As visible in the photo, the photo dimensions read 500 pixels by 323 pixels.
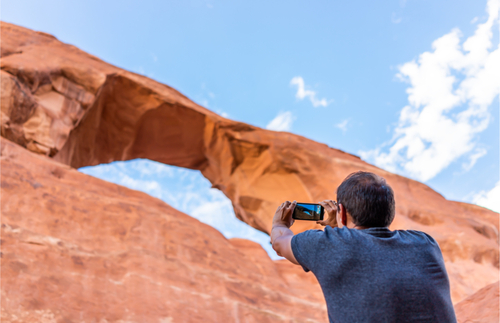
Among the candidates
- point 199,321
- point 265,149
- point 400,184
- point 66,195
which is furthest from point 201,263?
point 400,184

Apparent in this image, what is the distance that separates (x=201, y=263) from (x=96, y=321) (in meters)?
2.33

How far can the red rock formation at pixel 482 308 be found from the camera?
3768 mm

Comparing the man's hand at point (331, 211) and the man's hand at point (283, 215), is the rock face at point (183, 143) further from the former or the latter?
the man's hand at point (283, 215)

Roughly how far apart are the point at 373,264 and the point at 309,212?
0.57 m

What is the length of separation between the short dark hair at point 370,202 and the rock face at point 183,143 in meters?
6.75

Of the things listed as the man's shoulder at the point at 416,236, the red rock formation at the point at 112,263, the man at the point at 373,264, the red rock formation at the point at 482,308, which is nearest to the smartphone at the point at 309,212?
the man at the point at 373,264

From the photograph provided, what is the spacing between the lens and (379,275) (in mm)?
1242

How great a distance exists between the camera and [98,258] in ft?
15.2

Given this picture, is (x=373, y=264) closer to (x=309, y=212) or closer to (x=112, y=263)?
(x=309, y=212)

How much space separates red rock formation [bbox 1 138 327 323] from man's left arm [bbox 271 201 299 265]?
2.82 meters

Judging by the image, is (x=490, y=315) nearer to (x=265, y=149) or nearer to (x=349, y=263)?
(x=349, y=263)

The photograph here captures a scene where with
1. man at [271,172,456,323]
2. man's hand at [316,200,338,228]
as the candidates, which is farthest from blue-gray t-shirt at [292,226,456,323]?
man's hand at [316,200,338,228]

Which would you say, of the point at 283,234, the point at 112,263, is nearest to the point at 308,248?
the point at 283,234

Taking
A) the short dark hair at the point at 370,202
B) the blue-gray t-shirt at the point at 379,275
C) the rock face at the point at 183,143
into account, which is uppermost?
the rock face at the point at 183,143
